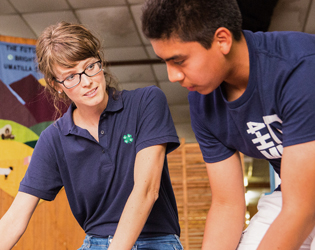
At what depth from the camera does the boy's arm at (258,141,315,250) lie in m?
0.92

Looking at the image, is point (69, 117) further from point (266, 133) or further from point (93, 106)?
point (266, 133)

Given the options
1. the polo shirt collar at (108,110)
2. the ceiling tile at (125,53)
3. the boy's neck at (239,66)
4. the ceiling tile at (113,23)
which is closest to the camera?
the boy's neck at (239,66)

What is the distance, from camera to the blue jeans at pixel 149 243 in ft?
4.31

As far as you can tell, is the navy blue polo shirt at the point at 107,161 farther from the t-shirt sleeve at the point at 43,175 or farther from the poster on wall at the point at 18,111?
the poster on wall at the point at 18,111

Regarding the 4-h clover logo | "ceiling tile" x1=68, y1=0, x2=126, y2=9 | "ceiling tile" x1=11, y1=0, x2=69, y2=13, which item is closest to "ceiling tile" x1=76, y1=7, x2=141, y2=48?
"ceiling tile" x1=68, y1=0, x2=126, y2=9

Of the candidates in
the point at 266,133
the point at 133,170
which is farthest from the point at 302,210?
the point at 133,170

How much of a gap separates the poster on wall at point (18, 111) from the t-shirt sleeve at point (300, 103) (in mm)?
2407

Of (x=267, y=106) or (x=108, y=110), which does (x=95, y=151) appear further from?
(x=267, y=106)

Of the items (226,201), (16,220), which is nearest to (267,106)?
(226,201)

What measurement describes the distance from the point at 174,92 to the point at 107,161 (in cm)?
452

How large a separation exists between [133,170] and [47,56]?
548mm

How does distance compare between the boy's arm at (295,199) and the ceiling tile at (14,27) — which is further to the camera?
the ceiling tile at (14,27)

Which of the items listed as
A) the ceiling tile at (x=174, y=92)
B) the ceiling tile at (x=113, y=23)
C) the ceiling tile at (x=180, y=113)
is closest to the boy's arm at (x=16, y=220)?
the ceiling tile at (x=113, y=23)

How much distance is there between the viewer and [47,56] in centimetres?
139
